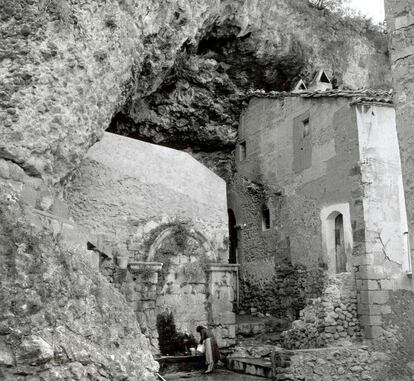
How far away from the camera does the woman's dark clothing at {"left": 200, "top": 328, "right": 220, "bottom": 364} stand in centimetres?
1093

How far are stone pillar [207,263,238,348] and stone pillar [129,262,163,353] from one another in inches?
63.5

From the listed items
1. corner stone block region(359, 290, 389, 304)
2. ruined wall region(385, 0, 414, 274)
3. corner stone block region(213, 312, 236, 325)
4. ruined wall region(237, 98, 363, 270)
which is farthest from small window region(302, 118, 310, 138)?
ruined wall region(385, 0, 414, 274)

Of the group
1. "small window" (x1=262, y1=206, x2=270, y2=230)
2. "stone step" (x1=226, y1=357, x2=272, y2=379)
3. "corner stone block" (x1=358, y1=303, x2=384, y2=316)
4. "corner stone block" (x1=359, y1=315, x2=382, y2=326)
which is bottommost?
"stone step" (x1=226, y1=357, x2=272, y2=379)

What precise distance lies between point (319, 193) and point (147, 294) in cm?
511

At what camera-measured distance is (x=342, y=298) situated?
38.3 feet

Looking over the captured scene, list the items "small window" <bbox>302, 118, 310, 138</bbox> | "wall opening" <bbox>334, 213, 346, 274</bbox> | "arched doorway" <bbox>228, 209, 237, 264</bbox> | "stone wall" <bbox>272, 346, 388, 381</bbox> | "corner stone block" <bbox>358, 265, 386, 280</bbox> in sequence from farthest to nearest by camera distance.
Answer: "arched doorway" <bbox>228, 209, 237, 264</bbox>
"small window" <bbox>302, 118, 310, 138</bbox>
"wall opening" <bbox>334, 213, 346, 274</bbox>
"corner stone block" <bbox>358, 265, 386, 280</bbox>
"stone wall" <bbox>272, 346, 388, 381</bbox>

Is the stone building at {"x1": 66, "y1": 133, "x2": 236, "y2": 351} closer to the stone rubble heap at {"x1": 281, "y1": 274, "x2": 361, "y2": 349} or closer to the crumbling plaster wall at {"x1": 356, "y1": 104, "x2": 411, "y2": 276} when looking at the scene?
the stone rubble heap at {"x1": 281, "y1": 274, "x2": 361, "y2": 349}

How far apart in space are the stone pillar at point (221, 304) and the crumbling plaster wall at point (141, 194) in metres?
0.48

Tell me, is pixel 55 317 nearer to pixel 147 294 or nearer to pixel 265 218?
pixel 147 294

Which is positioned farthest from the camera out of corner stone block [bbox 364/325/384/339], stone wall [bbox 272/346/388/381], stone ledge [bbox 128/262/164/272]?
corner stone block [bbox 364/325/384/339]

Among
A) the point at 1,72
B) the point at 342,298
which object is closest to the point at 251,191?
the point at 342,298

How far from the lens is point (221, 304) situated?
12.4 meters

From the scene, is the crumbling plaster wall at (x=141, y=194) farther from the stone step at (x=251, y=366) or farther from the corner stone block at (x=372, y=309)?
the corner stone block at (x=372, y=309)

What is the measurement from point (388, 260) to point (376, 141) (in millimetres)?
2780
